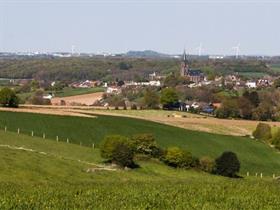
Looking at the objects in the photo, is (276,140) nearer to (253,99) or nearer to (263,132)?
(263,132)

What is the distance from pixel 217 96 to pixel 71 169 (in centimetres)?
10626

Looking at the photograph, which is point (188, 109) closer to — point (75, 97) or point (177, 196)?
point (75, 97)

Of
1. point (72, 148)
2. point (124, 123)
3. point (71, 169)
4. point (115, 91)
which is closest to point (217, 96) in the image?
point (115, 91)

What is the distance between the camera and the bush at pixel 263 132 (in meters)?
94.0

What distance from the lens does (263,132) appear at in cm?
9525

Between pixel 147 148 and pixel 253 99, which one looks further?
pixel 253 99

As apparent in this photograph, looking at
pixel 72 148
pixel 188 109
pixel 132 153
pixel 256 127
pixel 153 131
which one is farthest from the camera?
pixel 188 109

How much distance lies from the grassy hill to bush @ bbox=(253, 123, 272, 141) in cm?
421

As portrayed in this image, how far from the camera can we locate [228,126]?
101m

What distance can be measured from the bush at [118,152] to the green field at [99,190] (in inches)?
81.0

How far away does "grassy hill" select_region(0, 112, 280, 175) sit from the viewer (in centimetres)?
7606

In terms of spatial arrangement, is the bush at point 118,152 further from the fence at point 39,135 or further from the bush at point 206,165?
the fence at point 39,135

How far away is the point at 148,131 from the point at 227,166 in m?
24.5

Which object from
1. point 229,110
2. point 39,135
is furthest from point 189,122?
point 39,135
